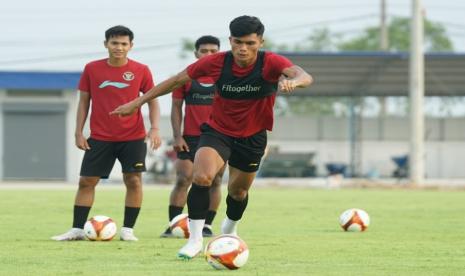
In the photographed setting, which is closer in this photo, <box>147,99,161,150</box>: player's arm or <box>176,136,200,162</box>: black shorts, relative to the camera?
<box>147,99,161,150</box>: player's arm

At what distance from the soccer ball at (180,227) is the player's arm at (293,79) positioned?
10.8ft

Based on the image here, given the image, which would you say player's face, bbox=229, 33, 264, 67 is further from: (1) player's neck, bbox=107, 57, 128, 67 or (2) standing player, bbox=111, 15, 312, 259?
(1) player's neck, bbox=107, 57, 128, 67

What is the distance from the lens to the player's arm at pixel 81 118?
13117 mm

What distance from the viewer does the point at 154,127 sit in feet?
43.4

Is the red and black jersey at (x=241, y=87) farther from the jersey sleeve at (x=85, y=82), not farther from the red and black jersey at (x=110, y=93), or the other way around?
the jersey sleeve at (x=85, y=82)

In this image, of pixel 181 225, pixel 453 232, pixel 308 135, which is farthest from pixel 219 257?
pixel 308 135

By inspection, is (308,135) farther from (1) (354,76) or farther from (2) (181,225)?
(2) (181,225)

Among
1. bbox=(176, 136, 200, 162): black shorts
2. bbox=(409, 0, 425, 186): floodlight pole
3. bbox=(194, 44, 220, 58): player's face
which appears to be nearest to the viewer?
bbox=(194, 44, 220, 58): player's face

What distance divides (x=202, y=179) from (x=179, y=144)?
3075mm

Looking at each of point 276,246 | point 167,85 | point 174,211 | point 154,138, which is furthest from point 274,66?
point 174,211

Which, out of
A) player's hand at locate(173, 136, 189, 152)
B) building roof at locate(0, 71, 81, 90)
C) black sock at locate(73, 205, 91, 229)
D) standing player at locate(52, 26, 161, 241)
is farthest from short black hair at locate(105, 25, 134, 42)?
building roof at locate(0, 71, 81, 90)

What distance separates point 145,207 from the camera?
22.5 meters

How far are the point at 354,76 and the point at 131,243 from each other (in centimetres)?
3506

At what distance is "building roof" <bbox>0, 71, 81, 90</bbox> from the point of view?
151 feet
